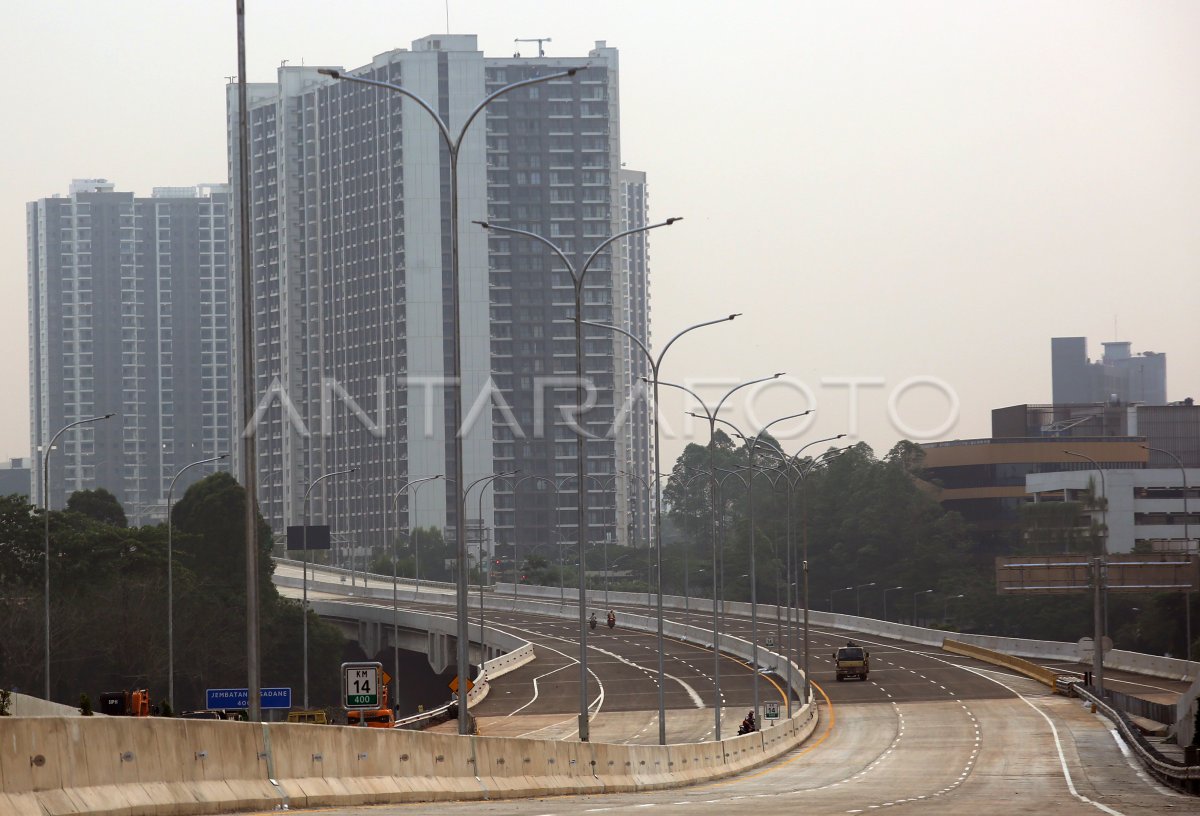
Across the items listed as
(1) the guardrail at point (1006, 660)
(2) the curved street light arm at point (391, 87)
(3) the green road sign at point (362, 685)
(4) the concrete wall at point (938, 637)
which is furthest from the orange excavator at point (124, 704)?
(4) the concrete wall at point (938, 637)

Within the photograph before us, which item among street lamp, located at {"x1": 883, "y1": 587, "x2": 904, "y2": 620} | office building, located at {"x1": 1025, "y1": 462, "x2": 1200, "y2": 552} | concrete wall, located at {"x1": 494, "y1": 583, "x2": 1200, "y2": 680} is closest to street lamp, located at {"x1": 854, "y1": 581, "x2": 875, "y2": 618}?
street lamp, located at {"x1": 883, "y1": 587, "x2": 904, "y2": 620}

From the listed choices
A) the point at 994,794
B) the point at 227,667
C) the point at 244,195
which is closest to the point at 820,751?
the point at 994,794

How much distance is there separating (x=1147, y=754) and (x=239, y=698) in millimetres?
24198

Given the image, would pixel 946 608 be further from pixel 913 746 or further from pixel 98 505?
pixel 913 746

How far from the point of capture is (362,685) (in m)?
43.4

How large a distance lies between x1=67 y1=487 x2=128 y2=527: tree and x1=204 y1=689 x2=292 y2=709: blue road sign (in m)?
71.5

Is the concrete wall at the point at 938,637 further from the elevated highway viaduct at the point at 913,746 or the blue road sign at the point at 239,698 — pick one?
the blue road sign at the point at 239,698

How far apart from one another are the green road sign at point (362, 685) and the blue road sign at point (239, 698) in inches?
99.7

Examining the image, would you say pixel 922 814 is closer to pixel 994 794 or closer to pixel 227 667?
pixel 994 794

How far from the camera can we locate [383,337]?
199 metres

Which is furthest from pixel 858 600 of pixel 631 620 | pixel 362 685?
pixel 362 685

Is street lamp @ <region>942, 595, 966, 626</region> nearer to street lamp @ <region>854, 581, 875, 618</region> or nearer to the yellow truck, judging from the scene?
street lamp @ <region>854, 581, 875, 618</region>

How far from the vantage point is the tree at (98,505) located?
117m

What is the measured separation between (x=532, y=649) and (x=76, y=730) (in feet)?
275
